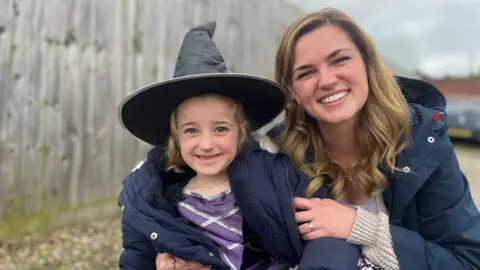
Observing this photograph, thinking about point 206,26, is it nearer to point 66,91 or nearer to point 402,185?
point 402,185

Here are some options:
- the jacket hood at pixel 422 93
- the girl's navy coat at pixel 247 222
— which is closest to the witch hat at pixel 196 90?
the girl's navy coat at pixel 247 222

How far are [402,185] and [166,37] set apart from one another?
2.74 meters

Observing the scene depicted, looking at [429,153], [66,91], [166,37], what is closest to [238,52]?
[166,37]

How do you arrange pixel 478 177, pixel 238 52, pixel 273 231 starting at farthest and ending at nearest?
1. pixel 478 177
2. pixel 238 52
3. pixel 273 231

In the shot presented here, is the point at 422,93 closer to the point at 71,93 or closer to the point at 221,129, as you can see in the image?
the point at 221,129

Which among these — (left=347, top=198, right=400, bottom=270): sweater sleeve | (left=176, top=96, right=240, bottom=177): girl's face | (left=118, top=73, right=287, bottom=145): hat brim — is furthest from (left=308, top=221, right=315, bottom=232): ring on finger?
(left=118, top=73, right=287, bottom=145): hat brim

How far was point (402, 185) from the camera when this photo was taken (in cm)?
191

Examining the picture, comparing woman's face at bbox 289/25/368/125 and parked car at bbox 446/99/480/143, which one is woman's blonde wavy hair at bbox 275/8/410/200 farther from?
parked car at bbox 446/99/480/143

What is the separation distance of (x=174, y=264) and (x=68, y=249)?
1.70 m

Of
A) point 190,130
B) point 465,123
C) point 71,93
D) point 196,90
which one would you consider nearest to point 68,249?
point 71,93

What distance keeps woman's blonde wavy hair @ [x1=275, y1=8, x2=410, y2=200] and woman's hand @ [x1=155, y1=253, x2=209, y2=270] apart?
0.56m

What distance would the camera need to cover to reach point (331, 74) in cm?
202

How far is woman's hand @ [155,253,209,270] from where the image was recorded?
1.90 meters

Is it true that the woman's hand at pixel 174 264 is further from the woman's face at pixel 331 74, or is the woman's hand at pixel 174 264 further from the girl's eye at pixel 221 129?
the woman's face at pixel 331 74
